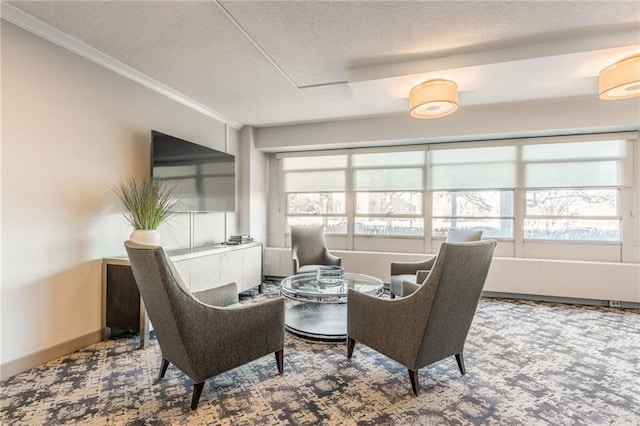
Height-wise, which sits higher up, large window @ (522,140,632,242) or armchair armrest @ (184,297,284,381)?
large window @ (522,140,632,242)

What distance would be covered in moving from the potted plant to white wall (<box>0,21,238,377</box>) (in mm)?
97

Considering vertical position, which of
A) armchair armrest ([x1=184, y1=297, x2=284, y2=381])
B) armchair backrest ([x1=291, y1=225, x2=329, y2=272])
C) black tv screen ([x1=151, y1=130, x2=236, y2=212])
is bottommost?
armchair armrest ([x1=184, y1=297, x2=284, y2=381])

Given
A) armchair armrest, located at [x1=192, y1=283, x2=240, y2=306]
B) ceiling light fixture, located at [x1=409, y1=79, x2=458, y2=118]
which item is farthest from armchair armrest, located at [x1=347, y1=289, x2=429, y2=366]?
ceiling light fixture, located at [x1=409, y1=79, x2=458, y2=118]

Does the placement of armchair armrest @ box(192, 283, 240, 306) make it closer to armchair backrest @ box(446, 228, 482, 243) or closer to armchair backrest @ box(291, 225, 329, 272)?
armchair backrest @ box(291, 225, 329, 272)

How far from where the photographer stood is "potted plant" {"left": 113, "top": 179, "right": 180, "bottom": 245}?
2.83m

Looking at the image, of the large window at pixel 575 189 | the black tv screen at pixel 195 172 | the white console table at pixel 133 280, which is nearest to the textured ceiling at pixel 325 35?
the black tv screen at pixel 195 172

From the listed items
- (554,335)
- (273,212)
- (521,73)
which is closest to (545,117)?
(521,73)

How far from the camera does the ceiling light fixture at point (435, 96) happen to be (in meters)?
2.76

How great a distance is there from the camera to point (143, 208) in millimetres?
2865

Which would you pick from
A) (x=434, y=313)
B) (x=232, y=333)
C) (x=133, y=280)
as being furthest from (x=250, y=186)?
(x=434, y=313)

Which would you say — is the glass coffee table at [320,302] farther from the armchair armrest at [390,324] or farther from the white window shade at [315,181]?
the white window shade at [315,181]

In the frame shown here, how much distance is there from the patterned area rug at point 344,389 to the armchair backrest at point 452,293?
0.30 meters

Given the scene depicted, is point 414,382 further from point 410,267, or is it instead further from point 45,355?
point 45,355

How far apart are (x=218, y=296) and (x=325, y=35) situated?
2253 mm
